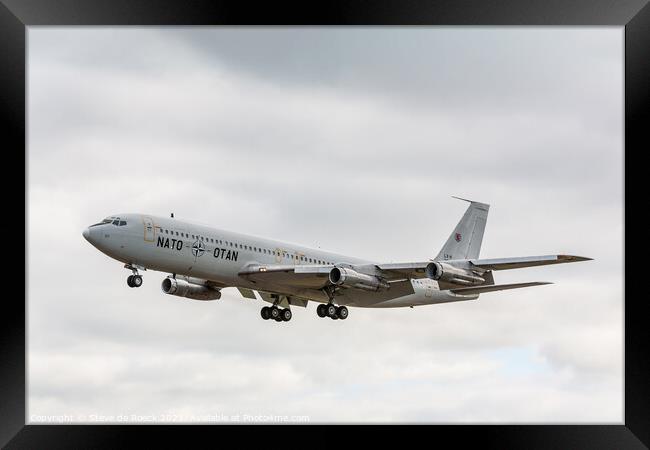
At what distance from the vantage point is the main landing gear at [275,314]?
155 feet

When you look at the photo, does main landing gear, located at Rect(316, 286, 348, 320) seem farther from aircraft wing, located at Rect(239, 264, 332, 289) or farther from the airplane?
aircraft wing, located at Rect(239, 264, 332, 289)

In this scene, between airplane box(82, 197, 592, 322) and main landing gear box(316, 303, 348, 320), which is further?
main landing gear box(316, 303, 348, 320)

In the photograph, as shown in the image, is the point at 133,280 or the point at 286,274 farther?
the point at 286,274

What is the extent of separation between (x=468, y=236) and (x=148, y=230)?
725 inches

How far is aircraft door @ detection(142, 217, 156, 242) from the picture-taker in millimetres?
39750

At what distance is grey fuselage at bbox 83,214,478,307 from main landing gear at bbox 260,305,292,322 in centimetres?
183

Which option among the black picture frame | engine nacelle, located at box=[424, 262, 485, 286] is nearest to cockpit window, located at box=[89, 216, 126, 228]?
engine nacelle, located at box=[424, 262, 485, 286]

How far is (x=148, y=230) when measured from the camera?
131 feet

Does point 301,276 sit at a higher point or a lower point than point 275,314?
higher

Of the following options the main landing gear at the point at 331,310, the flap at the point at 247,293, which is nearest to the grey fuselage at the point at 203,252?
the main landing gear at the point at 331,310

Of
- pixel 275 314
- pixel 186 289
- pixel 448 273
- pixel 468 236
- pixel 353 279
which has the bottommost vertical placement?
pixel 275 314

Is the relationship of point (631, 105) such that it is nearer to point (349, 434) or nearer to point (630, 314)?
point (630, 314)

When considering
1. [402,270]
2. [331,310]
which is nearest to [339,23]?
[402,270]

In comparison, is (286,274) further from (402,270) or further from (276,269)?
(402,270)
